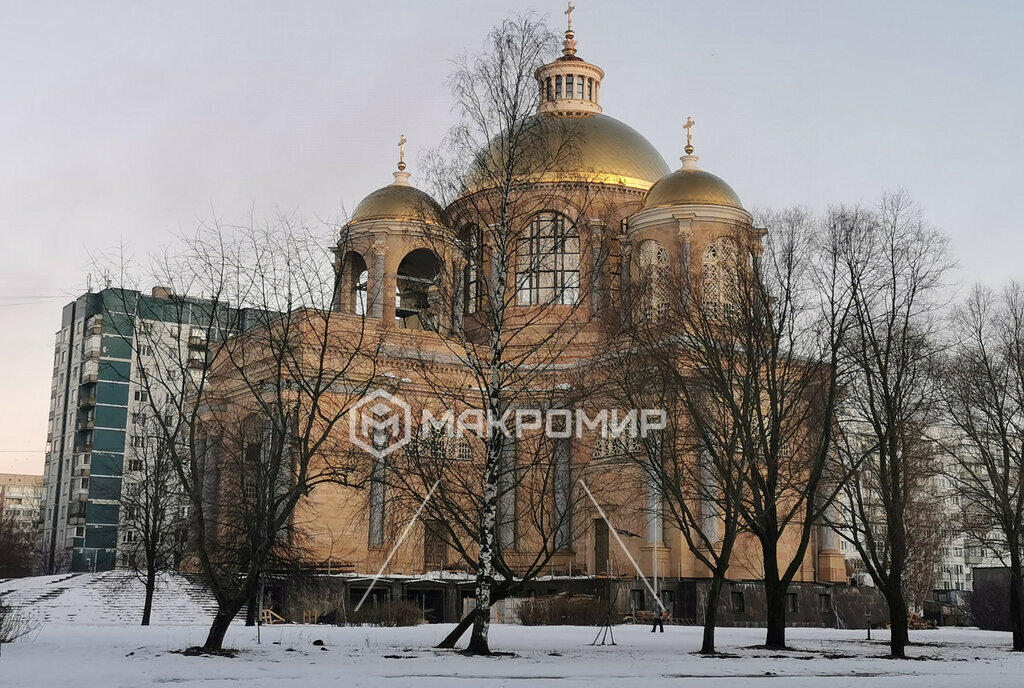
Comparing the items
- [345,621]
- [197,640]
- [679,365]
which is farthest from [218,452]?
[679,365]

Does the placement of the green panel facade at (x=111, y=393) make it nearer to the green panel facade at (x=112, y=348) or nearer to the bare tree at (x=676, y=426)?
the green panel facade at (x=112, y=348)

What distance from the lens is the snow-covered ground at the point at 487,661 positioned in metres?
15.2

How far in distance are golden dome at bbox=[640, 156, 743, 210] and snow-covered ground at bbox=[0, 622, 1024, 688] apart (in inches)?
894

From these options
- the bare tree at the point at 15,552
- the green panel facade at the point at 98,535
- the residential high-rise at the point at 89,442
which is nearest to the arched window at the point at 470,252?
the residential high-rise at the point at 89,442

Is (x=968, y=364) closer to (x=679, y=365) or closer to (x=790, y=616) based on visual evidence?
(x=679, y=365)

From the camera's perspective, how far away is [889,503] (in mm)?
25156

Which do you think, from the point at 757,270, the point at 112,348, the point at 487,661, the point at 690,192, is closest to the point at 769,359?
the point at 757,270

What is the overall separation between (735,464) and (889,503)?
13.9 feet

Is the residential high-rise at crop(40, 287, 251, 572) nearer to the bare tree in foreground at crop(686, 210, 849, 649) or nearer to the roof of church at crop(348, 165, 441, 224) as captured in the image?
the roof of church at crop(348, 165, 441, 224)

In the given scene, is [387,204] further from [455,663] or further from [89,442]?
[89,442]

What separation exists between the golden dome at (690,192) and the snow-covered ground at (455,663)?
22.7 metres

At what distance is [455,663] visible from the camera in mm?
18375

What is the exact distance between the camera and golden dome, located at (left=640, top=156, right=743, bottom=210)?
46.9m

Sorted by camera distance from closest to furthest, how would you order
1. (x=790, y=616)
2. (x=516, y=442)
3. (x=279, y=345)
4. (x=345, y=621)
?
(x=279, y=345)
(x=516, y=442)
(x=345, y=621)
(x=790, y=616)
